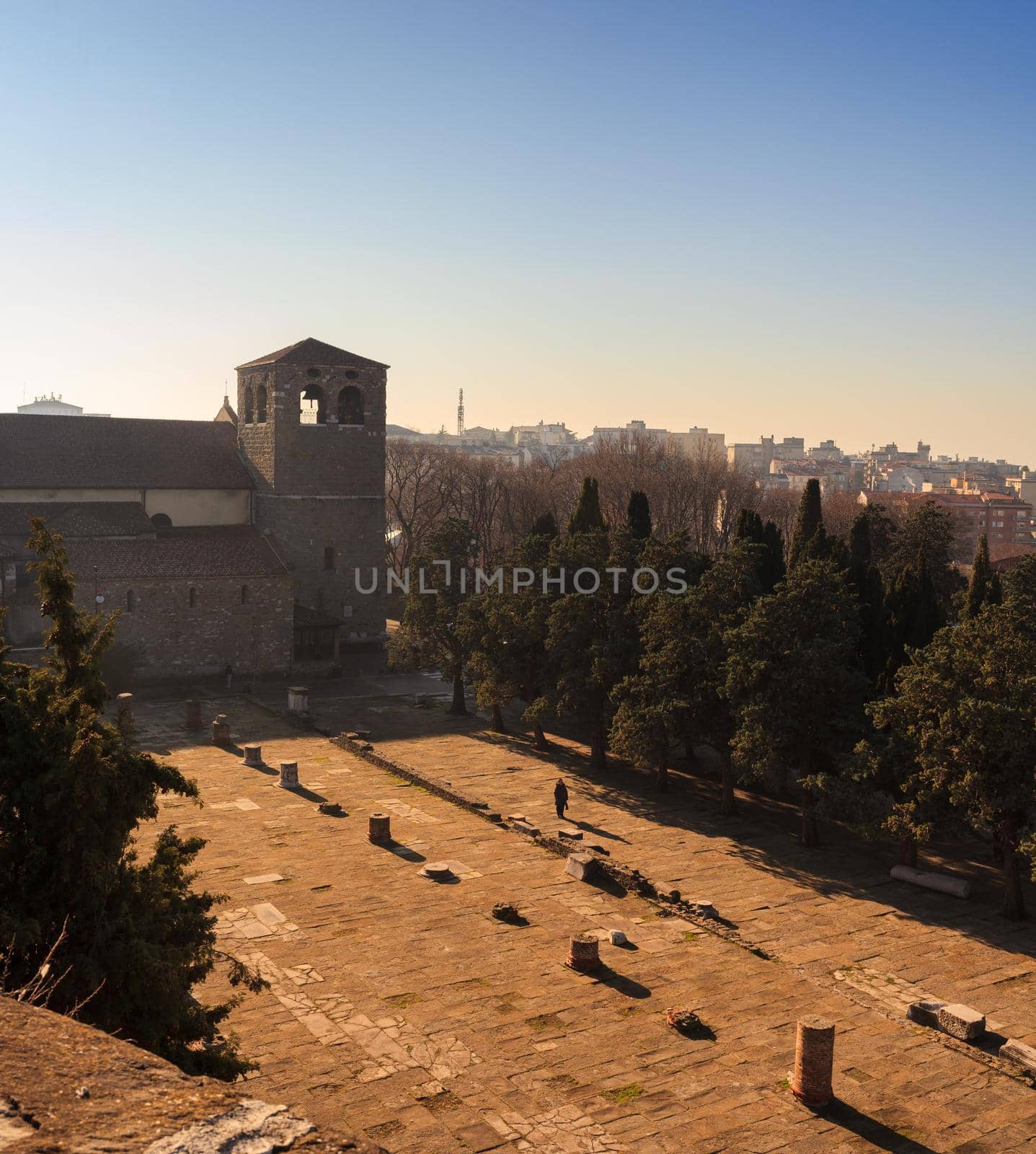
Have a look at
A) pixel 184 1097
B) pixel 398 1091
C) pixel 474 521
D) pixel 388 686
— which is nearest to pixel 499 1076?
pixel 398 1091

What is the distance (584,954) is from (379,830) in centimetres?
743

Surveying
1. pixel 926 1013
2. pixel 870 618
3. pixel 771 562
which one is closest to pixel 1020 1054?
pixel 926 1013

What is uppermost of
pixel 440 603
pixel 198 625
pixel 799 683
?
pixel 440 603

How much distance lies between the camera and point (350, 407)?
4428cm

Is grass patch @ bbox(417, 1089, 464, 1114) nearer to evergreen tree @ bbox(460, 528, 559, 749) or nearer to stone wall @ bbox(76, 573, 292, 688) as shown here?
evergreen tree @ bbox(460, 528, 559, 749)

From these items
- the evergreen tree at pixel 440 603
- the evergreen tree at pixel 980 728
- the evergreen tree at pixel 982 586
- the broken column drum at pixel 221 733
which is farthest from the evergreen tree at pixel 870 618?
the broken column drum at pixel 221 733

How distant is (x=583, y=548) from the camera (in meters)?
31.0

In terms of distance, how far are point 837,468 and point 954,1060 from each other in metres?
183

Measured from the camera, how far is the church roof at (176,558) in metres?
38.5

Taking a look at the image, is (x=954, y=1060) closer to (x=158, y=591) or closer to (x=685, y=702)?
(x=685, y=702)

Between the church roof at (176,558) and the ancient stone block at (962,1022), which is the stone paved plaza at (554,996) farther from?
the church roof at (176,558)

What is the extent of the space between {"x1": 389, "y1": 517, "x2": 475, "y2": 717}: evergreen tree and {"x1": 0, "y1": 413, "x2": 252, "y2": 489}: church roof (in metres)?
11.8

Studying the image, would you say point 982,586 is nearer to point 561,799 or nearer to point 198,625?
point 561,799

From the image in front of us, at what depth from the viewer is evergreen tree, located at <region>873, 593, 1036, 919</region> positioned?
20.0 metres
